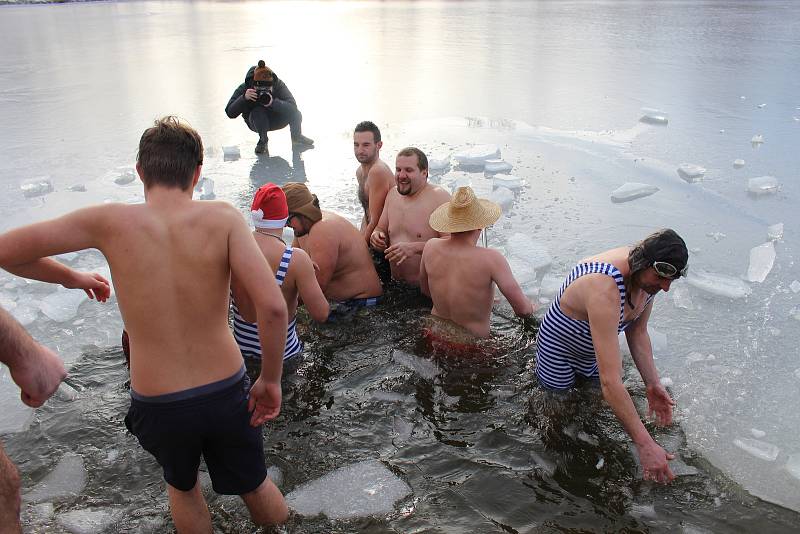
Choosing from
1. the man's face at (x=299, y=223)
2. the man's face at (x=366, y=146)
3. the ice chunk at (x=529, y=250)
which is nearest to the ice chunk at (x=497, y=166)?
the ice chunk at (x=529, y=250)

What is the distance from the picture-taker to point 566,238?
17.7ft

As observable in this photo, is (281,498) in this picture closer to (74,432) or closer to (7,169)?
(74,432)

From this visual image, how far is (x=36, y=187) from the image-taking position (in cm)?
641

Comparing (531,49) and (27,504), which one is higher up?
(531,49)

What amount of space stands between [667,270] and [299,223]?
2236mm

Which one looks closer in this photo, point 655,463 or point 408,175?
point 655,463

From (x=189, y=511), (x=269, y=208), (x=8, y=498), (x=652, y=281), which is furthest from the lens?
(x=269, y=208)

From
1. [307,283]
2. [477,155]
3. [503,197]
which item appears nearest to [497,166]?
[477,155]

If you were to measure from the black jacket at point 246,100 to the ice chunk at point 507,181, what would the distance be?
3007 millimetres

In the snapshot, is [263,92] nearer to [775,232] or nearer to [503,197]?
[503,197]

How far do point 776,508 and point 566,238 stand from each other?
9.56 ft

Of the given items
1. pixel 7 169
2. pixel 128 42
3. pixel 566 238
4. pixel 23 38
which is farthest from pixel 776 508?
pixel 23 38

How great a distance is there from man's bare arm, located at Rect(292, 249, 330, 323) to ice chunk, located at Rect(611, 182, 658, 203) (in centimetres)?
366

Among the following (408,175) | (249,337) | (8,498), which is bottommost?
(249,337)
